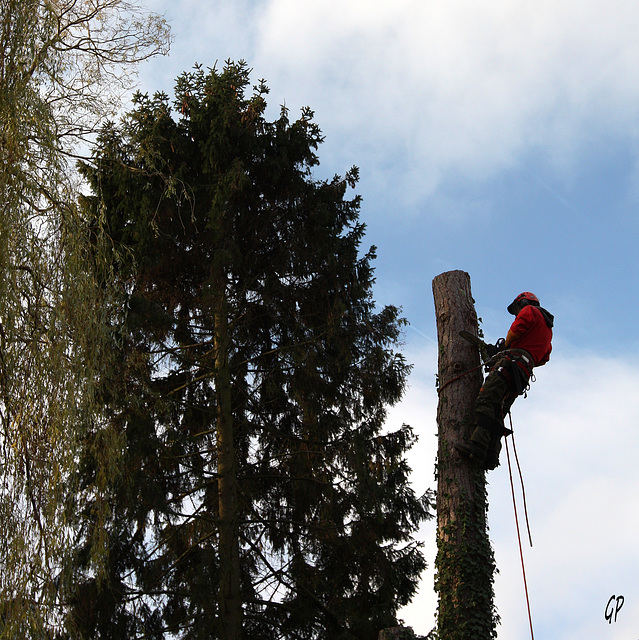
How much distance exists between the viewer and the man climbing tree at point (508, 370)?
19.5ft

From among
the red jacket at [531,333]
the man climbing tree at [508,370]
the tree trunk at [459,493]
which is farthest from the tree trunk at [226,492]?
the red jacket at [531,333]

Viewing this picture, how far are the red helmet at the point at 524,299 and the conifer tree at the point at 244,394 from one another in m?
3.37

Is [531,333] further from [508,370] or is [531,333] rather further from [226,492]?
[226,492]

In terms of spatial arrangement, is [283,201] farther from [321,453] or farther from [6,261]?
[6,261]

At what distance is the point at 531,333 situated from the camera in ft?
21.9

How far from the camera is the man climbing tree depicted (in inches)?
234

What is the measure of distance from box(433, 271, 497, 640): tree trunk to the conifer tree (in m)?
3.28

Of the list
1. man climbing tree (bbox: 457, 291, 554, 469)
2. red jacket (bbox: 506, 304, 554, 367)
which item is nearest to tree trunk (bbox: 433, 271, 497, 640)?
man climbing tree (bbox: 457, 291, 554, 469)

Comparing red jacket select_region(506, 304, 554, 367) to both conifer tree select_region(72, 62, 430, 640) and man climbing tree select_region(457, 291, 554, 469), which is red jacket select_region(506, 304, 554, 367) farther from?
conifer tree select_region(72, 62, 430, 640)

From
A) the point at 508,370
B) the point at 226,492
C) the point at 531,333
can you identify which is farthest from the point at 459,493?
the point at 226,492

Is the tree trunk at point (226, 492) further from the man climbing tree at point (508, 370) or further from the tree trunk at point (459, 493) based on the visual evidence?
the man climbing tree at point (508, 370)

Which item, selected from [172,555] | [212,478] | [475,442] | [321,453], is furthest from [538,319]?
[172,555]

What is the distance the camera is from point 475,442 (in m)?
5.90

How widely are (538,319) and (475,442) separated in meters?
1.47
